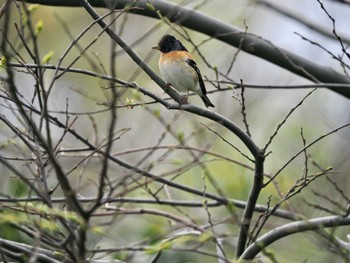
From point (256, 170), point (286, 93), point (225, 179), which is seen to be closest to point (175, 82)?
point (256, 170)

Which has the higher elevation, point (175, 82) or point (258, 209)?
point (175, 82)

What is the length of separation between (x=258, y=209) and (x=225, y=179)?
13.3ft

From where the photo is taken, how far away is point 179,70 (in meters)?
5.72

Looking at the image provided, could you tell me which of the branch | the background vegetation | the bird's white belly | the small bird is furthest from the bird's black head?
the branch

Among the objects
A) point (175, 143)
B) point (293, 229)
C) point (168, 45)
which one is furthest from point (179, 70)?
point (175, 143)

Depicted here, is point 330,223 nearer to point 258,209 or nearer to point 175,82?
point 258,209

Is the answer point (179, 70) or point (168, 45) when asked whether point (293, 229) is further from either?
point (168, 45)

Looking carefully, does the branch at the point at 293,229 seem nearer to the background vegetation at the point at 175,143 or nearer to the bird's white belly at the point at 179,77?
the background vegetation at the point at 175,143

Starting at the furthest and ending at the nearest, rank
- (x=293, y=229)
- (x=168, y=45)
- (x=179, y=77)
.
Answer: (x=168, y=45)
(x=179, y=77)
(x=293, y=229)

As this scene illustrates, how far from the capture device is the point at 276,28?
47.8ft

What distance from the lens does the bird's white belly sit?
224 inches

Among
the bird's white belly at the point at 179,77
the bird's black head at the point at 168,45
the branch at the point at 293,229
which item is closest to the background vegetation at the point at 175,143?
the branch at the point at 293,229

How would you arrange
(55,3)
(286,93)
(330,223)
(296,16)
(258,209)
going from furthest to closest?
(286,93) → (296,16) → (55,3) → (258,209) → (330,223)

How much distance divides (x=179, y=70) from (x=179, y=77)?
61mm
